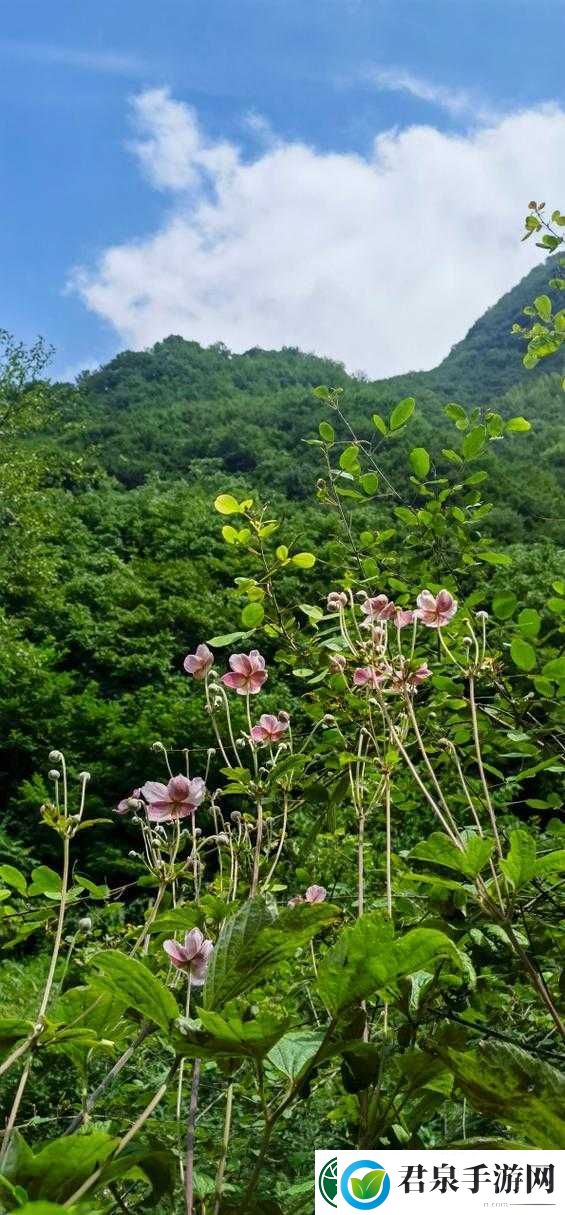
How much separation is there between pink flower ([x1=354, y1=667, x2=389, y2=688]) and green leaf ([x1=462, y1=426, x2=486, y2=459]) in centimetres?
62

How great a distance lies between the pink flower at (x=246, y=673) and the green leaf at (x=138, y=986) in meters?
0.62

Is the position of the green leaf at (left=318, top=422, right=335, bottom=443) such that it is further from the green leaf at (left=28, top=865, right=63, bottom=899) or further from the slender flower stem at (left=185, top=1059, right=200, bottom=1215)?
the slender flower stem at (left=185, top=1059, right=200, bottom=1215)

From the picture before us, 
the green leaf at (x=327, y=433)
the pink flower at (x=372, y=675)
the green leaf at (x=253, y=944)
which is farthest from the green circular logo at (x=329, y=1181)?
the green leaf at (x=327, y=433)

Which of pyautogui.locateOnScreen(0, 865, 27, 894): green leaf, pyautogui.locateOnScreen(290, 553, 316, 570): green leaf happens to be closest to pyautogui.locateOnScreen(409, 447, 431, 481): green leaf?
pyautogui.locateOnScreen(290, 553, 316, 570): green leaf

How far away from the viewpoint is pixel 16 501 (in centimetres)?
1197

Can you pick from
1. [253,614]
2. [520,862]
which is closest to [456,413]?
[253,614]

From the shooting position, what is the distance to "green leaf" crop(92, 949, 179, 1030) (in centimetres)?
50

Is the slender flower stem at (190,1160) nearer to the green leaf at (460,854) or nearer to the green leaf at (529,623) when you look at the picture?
the green leaf at (460,854)

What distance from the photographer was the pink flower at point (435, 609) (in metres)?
1.08

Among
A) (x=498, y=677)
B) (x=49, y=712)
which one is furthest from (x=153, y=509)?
(x=498, y=677)

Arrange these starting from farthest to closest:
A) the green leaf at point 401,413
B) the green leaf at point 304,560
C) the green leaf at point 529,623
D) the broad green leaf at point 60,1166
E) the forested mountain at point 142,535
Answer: the forested mountain at point 142,535 < the green leaf at point 401,413 < the green leaf at point 304,560 < the green leaf at point 529,623 < the broad green leaf at point 60,1166

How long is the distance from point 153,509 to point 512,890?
14875mm

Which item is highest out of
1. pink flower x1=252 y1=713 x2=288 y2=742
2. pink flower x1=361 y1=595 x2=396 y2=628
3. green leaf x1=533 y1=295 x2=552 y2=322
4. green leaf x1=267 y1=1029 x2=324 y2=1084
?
green leaf x1=533 y1=295 x2=552 y2=322

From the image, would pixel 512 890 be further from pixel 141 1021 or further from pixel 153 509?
pixel 153 509
